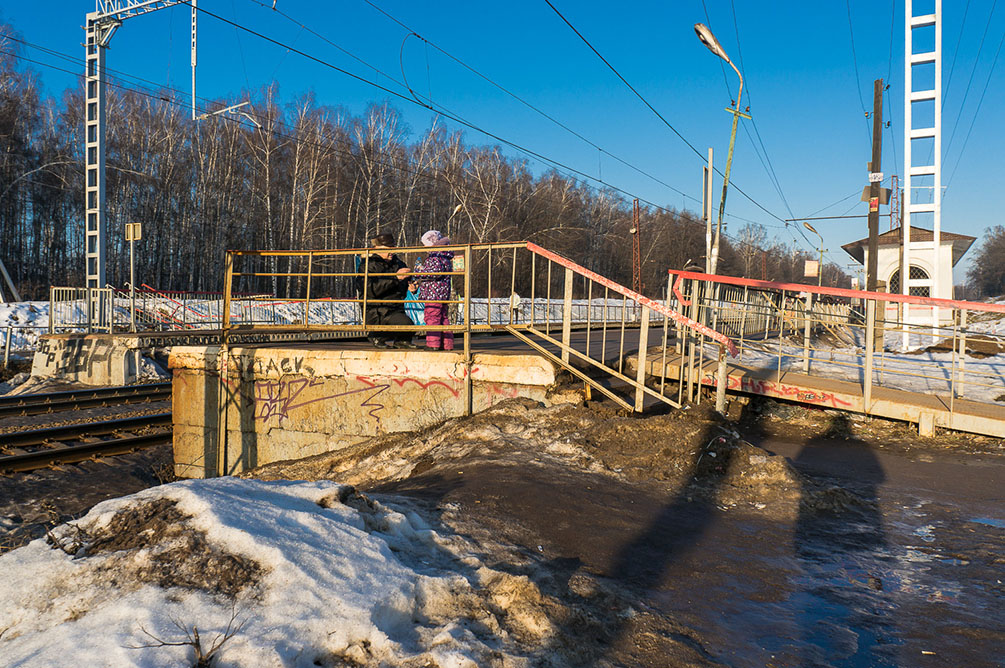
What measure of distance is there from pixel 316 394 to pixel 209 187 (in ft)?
123

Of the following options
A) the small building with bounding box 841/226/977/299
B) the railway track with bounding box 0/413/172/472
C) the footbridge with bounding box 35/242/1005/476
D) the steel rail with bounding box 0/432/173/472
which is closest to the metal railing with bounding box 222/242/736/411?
the footbridge with bounding box 35/242/1005/476

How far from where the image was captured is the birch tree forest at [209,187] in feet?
123

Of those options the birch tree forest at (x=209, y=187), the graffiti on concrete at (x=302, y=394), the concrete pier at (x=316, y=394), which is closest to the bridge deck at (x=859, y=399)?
the concrete pier at (x=316, y=394)

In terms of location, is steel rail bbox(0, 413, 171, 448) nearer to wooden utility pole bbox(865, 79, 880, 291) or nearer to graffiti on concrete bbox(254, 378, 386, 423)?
graffiti on concrete bbox(254, 378, 386, 423)

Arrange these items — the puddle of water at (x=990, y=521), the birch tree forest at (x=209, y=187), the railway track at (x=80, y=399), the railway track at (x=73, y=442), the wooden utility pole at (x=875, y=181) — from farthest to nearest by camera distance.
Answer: the birch tree forest at (x=209, y=187) → the wooden utility pole at (x=875, y=181) → the railway track at (x=80, y=399) → the railway track at (x=73, y=442) → the puddle of water at (x=990, y=521)

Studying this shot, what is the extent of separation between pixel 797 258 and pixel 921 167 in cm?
10994

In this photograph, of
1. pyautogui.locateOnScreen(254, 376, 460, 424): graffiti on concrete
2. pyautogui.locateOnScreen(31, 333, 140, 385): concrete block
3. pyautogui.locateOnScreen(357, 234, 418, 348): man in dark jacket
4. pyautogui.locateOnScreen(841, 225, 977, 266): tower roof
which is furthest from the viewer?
pyautogui.locateOnScreen(841, 225, 977, 266): tower roof

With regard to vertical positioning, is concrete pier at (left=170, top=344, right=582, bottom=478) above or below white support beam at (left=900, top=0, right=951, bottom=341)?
below

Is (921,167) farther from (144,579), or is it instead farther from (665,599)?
(144,579)

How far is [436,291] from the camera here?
25.4ft

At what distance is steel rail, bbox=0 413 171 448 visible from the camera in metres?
9.10

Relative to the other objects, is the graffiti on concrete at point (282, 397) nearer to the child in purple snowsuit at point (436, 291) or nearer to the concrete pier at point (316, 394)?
the concrete pier at point (316, 394)

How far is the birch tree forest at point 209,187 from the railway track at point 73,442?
2815 centimetres

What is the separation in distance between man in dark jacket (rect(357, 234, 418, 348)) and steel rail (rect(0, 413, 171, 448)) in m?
5.06
